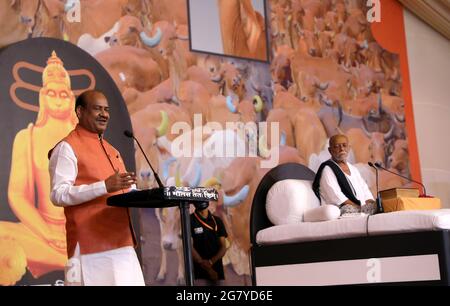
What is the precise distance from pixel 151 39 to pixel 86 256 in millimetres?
4537

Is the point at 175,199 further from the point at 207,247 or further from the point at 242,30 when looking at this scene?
the point at 242,30

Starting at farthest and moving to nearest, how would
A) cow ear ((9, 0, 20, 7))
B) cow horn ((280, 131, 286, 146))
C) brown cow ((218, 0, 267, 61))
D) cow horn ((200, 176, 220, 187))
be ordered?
cow horn ((280, 131, 286, 146)) < brown cow ((218, 0, 267, 61)) < cow horn ((200, 176, 220, 187)) < cow ear ((9, 0, 20, 7))

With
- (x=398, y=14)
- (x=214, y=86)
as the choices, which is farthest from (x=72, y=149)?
(x=398, y=14)

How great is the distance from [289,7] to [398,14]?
2493 millimetres

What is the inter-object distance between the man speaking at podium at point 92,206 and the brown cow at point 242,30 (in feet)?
16.4

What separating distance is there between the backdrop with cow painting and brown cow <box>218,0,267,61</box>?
0.18 feet

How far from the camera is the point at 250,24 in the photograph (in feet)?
28.9

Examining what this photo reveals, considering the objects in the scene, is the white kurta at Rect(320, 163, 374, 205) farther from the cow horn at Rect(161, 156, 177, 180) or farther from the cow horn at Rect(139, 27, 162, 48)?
the cow horn at Rect(139, 27, 162, 48)

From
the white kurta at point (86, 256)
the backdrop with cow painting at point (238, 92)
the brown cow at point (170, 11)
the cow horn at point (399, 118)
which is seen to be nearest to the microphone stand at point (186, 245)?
the white kurta at point (86, 256)

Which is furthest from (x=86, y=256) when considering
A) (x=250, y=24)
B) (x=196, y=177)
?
(x=250, y=24)

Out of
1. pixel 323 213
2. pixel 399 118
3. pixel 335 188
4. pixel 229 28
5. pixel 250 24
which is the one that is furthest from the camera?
pixel 399 118

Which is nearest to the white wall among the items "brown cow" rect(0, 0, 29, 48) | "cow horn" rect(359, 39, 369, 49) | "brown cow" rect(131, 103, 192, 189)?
"cow horn" rect(359, 39, 369, 49)

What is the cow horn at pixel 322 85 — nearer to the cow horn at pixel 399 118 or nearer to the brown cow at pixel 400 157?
the cow horn at pixel 399 118

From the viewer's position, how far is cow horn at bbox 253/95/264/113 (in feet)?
28.3
